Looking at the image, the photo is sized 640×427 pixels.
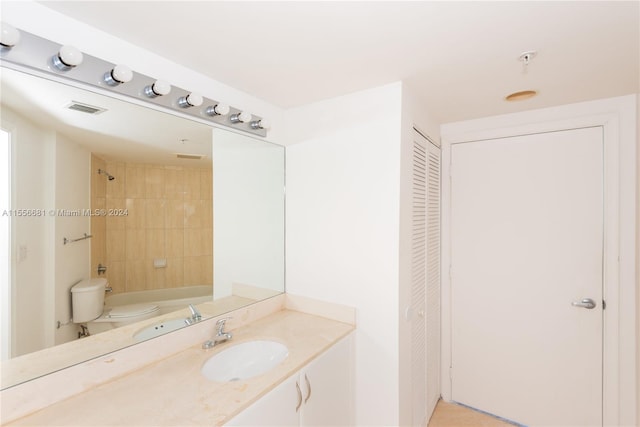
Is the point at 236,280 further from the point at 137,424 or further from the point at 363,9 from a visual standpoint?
the point at 363,9

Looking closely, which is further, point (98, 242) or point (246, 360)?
point (246, 360)

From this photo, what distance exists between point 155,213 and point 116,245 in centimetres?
22

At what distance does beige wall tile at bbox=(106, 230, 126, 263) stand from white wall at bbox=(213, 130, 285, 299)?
0.47 meters

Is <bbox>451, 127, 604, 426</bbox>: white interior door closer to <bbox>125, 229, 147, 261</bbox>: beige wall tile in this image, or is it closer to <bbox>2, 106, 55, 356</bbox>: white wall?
<bbox>125, 229, 147, 261</bbox>: beige wall tile

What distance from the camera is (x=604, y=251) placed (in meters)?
1.81

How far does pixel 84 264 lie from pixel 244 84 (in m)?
1.19

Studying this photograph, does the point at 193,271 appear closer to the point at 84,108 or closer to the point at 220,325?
the point at 220,325

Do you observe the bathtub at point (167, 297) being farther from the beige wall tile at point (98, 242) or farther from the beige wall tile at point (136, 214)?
the beige wall tile at point (136, 214)

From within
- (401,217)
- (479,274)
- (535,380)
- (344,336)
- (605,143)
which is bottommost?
(535,380)

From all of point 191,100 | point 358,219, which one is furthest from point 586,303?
point 191,100

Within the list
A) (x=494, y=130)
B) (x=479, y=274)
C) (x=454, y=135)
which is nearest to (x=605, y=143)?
(x=494, y=130)

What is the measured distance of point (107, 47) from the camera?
1.15 metres

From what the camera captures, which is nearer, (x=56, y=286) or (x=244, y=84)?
(x=56, y=286)

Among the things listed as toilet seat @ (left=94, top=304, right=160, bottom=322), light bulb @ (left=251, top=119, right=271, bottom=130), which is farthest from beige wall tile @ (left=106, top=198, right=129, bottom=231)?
light bulb @ (left=251, top=119, right=271, bottom=130)
